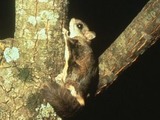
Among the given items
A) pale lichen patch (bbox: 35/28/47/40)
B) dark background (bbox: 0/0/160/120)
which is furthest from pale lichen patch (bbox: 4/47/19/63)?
dark background (bbox: 0/0/160/120)

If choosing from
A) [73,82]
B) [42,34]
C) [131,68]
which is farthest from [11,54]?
[131,68]

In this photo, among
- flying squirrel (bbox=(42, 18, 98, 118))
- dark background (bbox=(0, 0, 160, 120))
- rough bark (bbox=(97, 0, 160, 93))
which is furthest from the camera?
dark background (bbox=(0, 0, 160, 120))

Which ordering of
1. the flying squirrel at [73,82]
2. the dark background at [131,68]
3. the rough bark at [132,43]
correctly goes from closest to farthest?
the flying squirrel at [73,82] < the rough bark at [132,43] < the dark background at [131,68]

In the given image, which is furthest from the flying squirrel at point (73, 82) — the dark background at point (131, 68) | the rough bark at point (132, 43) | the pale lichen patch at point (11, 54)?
the dark background at point (131, 68)

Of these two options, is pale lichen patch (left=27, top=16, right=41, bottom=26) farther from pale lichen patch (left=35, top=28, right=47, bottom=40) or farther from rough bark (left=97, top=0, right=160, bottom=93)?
rough bark (left=97, top=0, right=160, bottom=93)

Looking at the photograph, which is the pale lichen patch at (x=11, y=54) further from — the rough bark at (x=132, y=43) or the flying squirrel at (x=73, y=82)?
the rough bark at (x=132, y=43)

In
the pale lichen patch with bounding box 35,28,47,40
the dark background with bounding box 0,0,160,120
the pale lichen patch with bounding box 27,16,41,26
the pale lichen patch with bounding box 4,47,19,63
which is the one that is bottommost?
the dark background with bounding box 0,0,160,120
